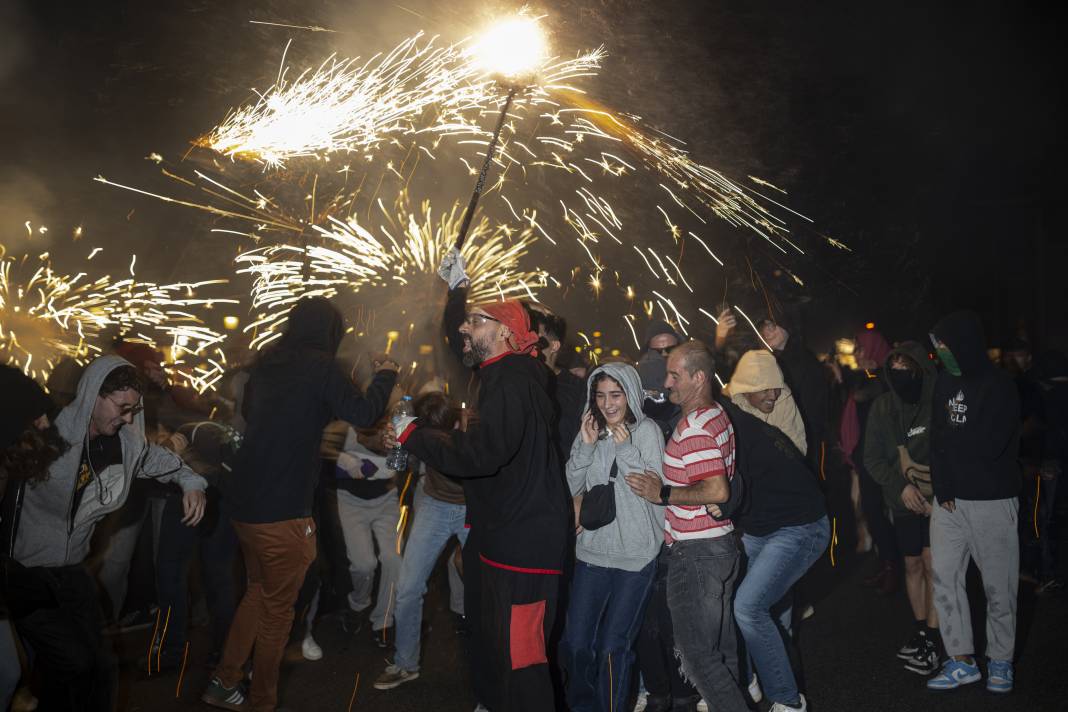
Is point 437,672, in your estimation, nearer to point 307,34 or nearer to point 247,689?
point 247,689

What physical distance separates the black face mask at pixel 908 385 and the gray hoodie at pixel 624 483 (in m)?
2.58

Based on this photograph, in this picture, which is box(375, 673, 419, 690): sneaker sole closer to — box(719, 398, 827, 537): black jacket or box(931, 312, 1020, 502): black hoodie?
box(719, 398, 827, 537): black jacket

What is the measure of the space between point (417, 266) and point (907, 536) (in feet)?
23.3

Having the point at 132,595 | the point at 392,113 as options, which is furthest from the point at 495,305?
the point at 392,113

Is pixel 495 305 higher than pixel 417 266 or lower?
lower

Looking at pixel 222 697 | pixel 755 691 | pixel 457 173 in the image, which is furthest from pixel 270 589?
pixel 457 173

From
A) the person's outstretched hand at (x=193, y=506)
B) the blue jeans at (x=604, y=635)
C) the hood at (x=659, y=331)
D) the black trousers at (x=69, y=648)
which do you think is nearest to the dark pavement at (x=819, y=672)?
the blue jeans at (x=604, y=635)

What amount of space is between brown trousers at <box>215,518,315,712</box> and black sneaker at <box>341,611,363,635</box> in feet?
5.71

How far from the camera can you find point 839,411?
10039 mm

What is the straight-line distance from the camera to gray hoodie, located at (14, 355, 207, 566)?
3.63m

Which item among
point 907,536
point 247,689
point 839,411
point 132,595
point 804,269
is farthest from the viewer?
point 804,269

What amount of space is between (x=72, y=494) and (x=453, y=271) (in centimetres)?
237

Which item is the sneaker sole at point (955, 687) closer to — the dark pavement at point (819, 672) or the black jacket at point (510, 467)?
the dark pavement at point (819, 672)

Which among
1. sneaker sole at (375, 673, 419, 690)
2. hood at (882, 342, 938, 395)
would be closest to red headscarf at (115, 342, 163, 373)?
sneaker sole at (375, 673, 419, 690)
